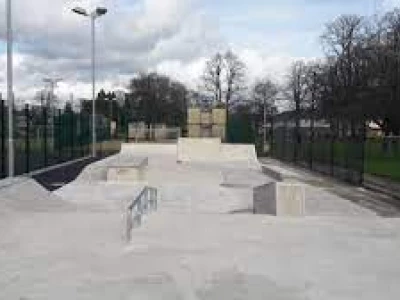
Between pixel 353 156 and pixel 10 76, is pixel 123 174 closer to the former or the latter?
pixel 10 76

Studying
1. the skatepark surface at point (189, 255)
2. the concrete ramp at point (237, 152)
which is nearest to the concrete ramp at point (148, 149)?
the concrete ramp at point (237, 152)

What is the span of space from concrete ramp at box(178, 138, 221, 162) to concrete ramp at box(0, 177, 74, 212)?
28.2 m

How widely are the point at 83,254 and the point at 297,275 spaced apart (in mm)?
2992

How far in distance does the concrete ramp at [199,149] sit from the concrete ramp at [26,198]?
28.2 metres

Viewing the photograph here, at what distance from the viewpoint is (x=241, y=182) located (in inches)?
1214

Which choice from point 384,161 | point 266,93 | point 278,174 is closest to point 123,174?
point 278,174

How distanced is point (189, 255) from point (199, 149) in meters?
37.1


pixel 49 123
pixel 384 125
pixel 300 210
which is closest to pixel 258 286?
pixel 300 210

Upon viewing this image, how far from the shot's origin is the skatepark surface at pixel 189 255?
8.63 metres

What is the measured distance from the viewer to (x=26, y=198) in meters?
17.0

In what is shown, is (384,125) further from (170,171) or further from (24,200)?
(24,200)

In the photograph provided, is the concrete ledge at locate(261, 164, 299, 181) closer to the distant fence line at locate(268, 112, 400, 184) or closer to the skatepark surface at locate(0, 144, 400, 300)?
the distant fence line at locate(268, 112, 400, 184)

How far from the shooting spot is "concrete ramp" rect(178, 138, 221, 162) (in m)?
47.3

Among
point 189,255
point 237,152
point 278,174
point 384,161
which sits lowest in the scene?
point 384,161
